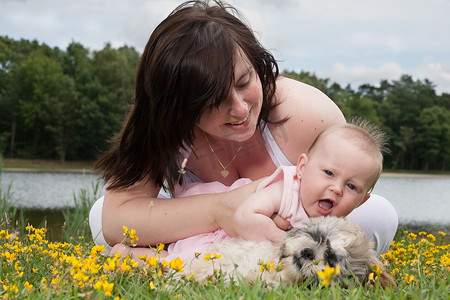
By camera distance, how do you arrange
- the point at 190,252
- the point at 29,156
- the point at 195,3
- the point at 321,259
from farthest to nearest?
the point at 29,156 → the point at 195,3 → the point at 190,252 → the point at 321,259

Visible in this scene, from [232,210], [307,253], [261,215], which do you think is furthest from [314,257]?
[232,210]

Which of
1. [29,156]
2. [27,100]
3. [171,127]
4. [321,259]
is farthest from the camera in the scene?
[27,100]

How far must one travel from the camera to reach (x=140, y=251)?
316 centimetres

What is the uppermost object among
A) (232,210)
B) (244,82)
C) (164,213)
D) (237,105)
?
(244,82)

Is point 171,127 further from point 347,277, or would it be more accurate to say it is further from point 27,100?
point 27,100

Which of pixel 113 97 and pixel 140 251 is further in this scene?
pixel 113 97

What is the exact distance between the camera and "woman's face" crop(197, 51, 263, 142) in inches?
115

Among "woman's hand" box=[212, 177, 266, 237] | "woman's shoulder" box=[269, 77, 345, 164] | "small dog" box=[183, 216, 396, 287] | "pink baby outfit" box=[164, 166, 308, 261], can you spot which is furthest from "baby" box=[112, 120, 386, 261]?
"woman's shoulder" box=[269, 77, 345, 164]

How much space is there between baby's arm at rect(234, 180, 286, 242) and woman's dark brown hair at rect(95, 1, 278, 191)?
591 mm

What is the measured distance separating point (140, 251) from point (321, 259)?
141 centimetres

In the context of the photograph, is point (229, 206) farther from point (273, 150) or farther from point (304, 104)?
point (304, 104)

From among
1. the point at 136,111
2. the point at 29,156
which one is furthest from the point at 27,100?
the point at 136,111

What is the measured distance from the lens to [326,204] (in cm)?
273

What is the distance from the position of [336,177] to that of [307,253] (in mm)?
647
